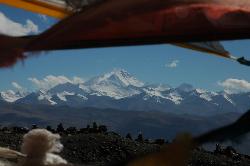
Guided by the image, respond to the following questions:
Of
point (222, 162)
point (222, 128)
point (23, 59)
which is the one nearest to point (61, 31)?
point (23, 59)

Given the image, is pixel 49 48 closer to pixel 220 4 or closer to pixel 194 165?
pixel 220 4

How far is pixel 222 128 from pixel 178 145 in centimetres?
32

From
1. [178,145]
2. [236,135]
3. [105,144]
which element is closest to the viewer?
[178,145]

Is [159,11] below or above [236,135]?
above

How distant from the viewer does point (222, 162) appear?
20.6 m

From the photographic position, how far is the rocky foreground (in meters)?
18.6

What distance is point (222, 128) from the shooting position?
3076 mm

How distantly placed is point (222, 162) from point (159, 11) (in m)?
18.1

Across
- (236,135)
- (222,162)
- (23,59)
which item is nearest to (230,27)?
(236,135)

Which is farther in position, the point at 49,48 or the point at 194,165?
the point at 194,165

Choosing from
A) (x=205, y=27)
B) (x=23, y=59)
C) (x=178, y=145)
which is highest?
(x=205, y=27)

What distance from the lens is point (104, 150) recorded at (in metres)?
19.5

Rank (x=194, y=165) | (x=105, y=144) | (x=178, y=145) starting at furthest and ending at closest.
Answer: (x=105, y=144)
(x=194, y=165)
(x=178, y=145)

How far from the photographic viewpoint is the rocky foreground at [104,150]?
18641mm
